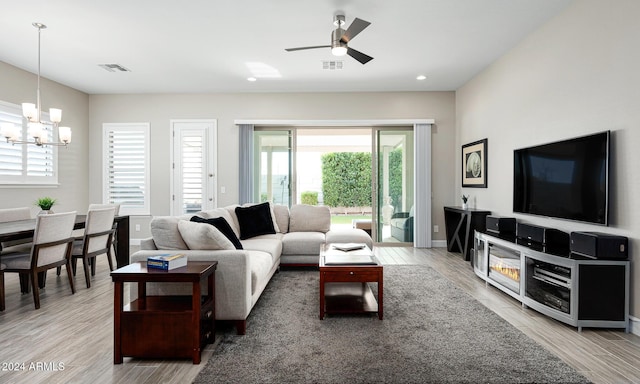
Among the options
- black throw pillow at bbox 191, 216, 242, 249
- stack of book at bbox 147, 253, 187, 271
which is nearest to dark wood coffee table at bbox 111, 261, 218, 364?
stack of book at bbox 147, 253, 187, 271

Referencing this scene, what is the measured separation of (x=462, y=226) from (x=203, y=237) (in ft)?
13.9

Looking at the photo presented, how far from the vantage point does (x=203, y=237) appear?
2.52 meters

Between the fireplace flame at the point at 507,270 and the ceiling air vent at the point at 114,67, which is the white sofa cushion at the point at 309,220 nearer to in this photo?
the fireplace flame at the point at 507,270

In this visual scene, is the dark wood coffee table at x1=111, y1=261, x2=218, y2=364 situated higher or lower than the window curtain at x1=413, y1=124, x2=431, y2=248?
lower

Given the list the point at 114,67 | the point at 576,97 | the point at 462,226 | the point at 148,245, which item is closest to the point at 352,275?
the point at 148,245

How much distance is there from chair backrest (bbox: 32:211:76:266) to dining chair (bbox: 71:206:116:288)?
27 cm

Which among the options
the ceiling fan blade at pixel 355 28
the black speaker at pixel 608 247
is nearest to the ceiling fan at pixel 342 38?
the ceiling fan blade at pixel 355 28

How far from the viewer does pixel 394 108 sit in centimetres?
613

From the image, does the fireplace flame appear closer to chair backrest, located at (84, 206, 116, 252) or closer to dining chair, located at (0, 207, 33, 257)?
chair backrest, located at (84, 206, 116, 252)

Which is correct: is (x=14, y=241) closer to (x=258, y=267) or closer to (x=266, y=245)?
(x=266, y=245)

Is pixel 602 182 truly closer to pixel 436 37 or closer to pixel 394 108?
pixel 436 37

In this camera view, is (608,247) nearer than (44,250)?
Yes

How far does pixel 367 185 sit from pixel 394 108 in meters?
5.25

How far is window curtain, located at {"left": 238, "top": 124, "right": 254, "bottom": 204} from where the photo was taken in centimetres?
610
